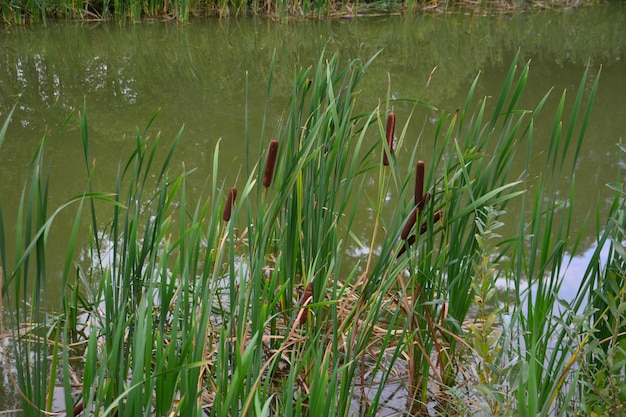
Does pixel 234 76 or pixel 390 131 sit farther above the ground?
pixel 390 131

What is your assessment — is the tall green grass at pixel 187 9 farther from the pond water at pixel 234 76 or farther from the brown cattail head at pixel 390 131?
the brown cattail head at pixel 390 131

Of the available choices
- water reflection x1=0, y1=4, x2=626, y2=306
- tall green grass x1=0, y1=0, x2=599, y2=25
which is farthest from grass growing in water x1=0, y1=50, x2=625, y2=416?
tall green grass x1=0, y1=0, x2=599, y2=25

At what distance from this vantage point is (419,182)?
1394 mm

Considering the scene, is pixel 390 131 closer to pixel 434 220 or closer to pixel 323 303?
→ pixel 434 220

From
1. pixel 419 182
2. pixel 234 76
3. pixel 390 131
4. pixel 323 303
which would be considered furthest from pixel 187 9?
pixel 323 303

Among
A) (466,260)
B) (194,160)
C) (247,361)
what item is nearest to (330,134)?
(466,260)

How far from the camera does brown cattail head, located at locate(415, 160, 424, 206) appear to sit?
133 centimetres

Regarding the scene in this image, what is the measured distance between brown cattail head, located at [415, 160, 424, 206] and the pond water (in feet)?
3.44

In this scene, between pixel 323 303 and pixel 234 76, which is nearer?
pixel 323 303

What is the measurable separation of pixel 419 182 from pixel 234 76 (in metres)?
4.22

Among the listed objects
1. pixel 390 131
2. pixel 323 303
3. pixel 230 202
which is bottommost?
pixel 323 303

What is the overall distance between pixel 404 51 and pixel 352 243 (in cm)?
440

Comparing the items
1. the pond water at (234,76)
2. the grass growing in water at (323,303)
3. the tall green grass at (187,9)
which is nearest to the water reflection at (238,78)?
the pond water at (234,76)

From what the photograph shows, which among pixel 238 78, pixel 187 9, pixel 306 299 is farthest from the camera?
pixel 187 9
